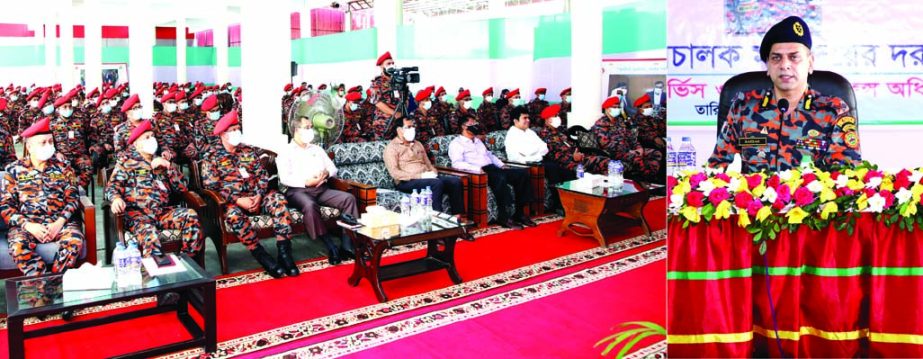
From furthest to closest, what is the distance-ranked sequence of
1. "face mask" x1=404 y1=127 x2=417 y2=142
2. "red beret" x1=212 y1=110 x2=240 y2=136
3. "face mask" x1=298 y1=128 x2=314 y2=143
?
"face mask" x1=404 y1=127 x2=417 y2=142, "face mask" x1=298 y1=128 x2=314 y2=143, "red beret" x1=212 y1=110 x2=240 y2=136

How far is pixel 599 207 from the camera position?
20.3 feet

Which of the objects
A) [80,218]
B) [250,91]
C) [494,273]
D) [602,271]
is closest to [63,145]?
[250,91]

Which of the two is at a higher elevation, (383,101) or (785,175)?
(383,101)

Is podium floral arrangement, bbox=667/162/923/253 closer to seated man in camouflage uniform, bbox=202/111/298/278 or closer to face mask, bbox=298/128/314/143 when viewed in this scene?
seated man in camouflage uniform, bbox=202/111/298/278

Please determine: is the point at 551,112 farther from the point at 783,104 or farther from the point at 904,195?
the point at 904,195

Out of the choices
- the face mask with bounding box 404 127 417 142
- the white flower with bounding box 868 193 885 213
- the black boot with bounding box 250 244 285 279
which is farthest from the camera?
the face mask with bounding box 404 127 417 142

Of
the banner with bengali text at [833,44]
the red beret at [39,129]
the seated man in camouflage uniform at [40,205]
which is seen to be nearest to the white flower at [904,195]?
the banner with bengali text at [833,44]

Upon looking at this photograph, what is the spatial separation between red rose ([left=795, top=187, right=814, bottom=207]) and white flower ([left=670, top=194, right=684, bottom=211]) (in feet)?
1.40

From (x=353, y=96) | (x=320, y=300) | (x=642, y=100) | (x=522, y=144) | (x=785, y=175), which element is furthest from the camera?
(x=353, y=96)

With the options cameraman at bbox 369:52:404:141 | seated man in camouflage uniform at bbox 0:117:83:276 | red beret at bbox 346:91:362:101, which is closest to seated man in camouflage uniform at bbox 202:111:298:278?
seated man in camouflage uniform at bbox 0:117:83:276

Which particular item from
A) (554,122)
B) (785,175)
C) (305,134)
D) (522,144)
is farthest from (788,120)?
(554,122)

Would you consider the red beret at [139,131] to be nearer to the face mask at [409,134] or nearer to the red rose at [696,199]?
the face mask at [409,134]

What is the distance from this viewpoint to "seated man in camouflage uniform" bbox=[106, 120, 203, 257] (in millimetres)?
4891

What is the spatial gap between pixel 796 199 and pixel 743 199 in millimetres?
203
